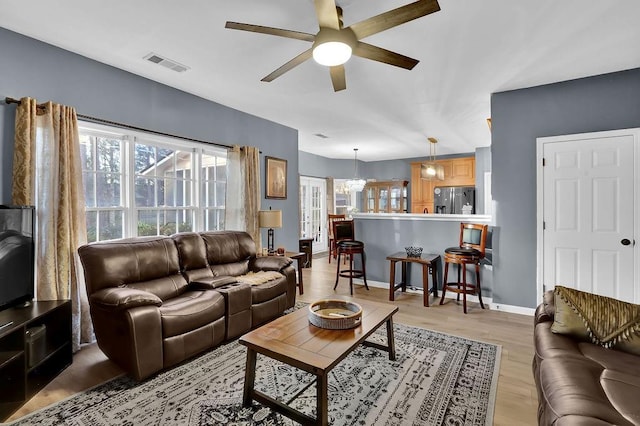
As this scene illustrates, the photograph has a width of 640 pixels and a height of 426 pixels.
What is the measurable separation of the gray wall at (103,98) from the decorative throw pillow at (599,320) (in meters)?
4.12

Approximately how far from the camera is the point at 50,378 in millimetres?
2357

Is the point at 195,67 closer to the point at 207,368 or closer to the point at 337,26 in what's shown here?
the point at 337,26

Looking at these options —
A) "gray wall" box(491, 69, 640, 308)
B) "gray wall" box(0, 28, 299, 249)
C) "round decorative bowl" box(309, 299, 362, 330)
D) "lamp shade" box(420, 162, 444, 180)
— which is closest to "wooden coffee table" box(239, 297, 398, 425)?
"round decorative bowl" box(309, 299, 362, 330)

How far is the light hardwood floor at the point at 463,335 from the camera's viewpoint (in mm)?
2098

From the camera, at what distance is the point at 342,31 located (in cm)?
200

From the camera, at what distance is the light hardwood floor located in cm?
210

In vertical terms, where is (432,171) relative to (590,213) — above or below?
above

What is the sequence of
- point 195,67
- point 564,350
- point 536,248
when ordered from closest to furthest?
point 564,350 < point 195,67 < point 536,248

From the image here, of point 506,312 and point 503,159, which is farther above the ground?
point 503,159

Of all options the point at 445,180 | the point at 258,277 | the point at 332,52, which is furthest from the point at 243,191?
the point at 445,180

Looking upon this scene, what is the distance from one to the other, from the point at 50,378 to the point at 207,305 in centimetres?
117

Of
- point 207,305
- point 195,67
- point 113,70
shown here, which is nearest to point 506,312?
point 207,305

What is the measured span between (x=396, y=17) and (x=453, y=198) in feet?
21.6

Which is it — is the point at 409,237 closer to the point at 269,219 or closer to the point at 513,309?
the point at 513,309
